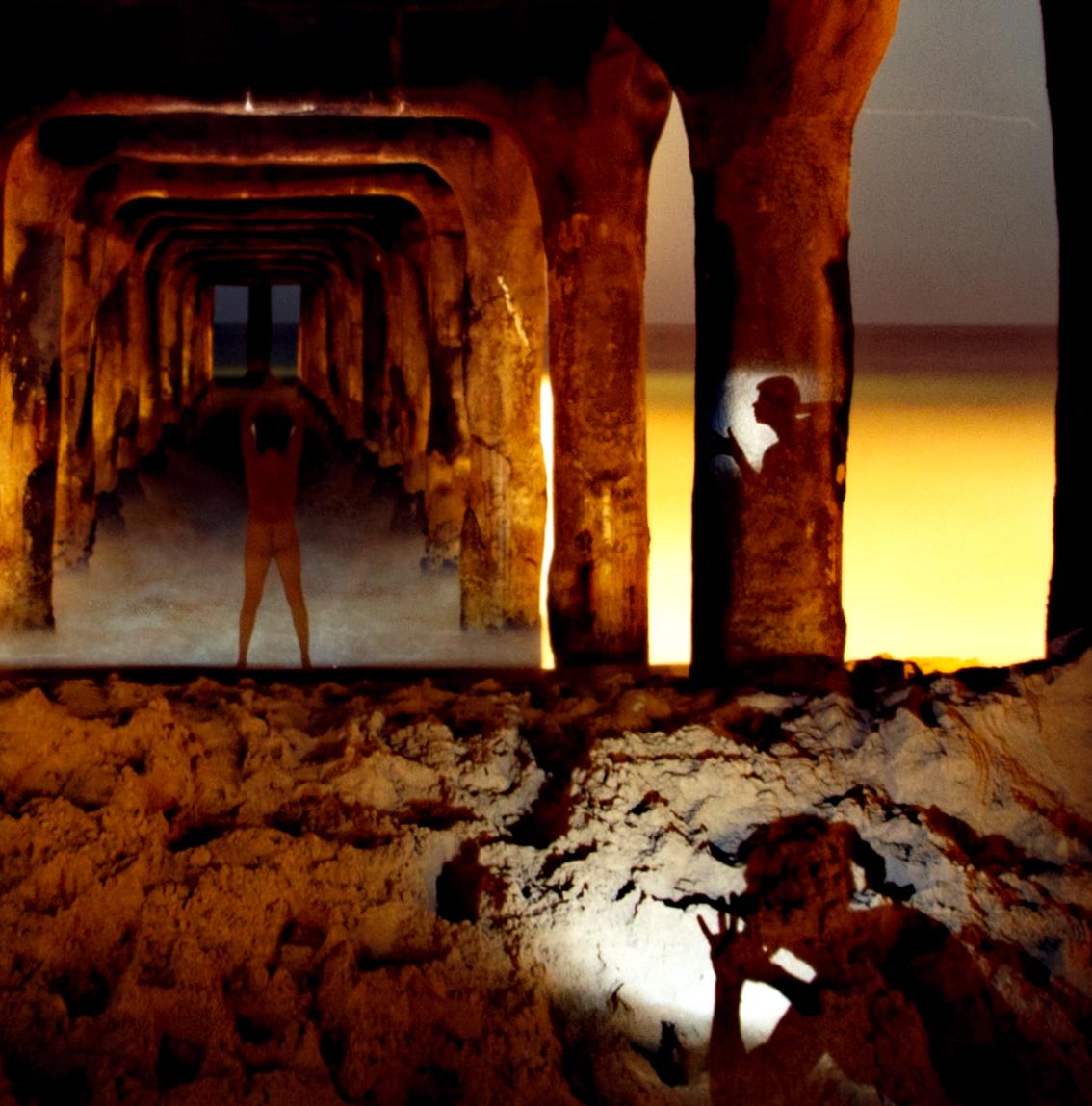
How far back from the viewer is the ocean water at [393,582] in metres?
8.61

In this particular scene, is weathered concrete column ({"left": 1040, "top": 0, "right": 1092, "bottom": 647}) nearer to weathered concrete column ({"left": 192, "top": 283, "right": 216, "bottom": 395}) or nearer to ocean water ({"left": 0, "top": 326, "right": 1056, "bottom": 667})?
ocean water ({"left": 0, "top": 326, "right": 1056, "bottom": 667})

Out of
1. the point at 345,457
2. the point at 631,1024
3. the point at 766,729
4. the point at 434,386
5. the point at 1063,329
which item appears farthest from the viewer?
the point at 345,457

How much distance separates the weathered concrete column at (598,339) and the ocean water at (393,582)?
101cm

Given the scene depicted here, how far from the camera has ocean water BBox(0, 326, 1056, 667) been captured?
28.2 ft

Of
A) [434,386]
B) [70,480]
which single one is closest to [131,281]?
[70,480]

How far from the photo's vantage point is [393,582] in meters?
11.4

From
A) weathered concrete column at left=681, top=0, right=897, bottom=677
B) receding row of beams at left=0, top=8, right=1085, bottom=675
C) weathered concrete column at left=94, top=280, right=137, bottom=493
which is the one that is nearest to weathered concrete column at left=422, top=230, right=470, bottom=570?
receding row of beams at left=0, top=8, right=1085, bottom=675

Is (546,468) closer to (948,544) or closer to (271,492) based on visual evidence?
(271,492)

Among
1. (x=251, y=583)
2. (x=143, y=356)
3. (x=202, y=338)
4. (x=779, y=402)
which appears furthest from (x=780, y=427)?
(x=202, y=338)

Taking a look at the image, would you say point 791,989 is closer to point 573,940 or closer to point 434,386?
point 573,940

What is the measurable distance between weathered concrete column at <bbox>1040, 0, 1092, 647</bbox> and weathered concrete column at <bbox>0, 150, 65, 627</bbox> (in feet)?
22.6

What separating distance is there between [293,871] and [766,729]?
1545mm

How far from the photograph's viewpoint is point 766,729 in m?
3.85

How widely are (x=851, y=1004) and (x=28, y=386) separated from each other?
7563 mm
